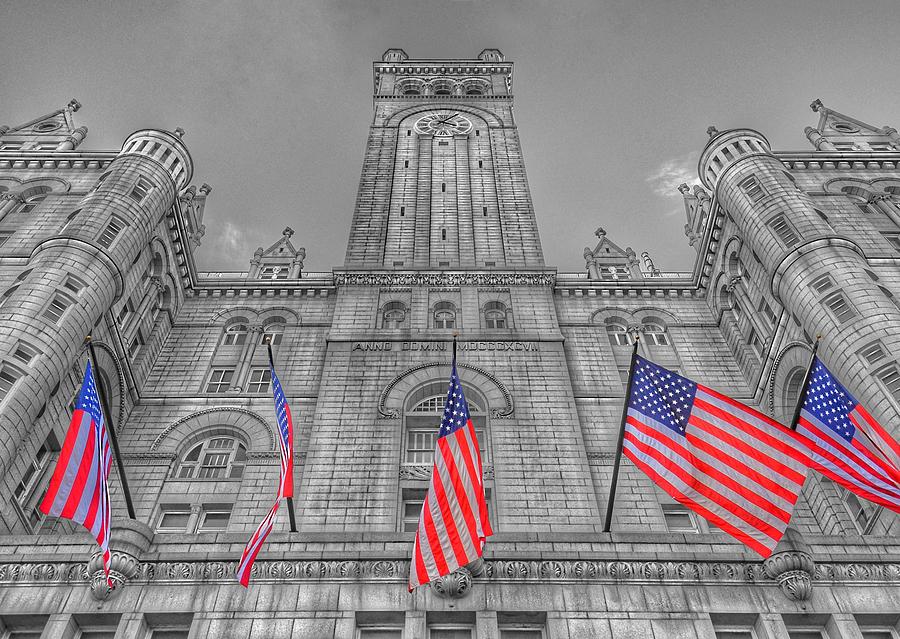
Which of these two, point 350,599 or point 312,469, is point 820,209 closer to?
point 312,469

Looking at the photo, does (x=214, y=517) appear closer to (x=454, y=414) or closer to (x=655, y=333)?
(x=454, y=414)

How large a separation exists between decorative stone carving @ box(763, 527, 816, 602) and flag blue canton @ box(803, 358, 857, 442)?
2.94 m

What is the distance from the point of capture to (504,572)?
20688 millimetres

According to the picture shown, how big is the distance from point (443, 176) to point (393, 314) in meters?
14.9

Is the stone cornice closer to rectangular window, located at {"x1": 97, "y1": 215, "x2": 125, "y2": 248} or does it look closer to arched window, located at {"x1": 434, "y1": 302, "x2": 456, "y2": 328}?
rectangular window, located at {"x1": 97, "y1": 215, "x2": 125, "y2": 248}

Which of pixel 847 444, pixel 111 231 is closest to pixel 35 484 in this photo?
pixel 111 231

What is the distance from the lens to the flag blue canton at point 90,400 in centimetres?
2030

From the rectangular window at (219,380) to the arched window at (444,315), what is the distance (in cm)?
939

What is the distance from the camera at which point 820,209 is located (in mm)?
36406

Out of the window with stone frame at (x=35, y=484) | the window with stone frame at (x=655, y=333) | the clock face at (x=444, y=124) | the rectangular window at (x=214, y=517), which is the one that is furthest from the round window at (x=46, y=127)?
the window with stone frame at (x=655, y=333)

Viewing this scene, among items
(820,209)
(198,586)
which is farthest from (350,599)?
(820,209)

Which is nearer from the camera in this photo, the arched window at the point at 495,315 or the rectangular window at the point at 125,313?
the rectangular window at the point at 125,313

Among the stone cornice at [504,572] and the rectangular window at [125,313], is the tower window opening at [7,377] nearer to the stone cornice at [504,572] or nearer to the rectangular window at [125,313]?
the stone cornice at [504,572]

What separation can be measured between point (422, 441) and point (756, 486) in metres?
14.1
